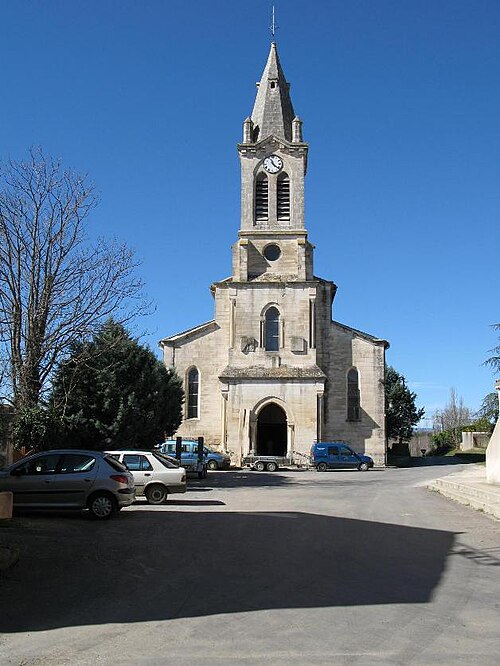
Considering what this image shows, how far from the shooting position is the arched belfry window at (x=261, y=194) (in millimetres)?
43906

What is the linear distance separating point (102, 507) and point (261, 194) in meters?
32.8

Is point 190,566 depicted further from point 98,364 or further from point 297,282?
point 297,282

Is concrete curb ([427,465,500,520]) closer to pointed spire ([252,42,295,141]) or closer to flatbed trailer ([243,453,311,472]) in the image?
flatbed trailer ([243,453,311,472])

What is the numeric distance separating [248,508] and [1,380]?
6.71m

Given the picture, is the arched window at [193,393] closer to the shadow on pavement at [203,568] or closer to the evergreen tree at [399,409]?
the evergreen tree at [399,409]

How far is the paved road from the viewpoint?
582cm

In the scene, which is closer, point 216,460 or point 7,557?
point 7,557

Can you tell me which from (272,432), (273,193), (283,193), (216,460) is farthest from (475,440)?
(216,460)

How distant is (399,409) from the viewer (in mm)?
54719

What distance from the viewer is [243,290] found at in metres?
41.8

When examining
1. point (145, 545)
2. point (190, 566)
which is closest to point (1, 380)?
point (145, 545)

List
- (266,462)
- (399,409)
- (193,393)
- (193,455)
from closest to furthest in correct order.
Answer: (193,455) < (266,462) < (193,393) < (399,409)

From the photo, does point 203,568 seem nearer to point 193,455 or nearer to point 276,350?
point 193,455

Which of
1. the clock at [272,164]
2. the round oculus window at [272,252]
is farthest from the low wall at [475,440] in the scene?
the clock at [272,164]
